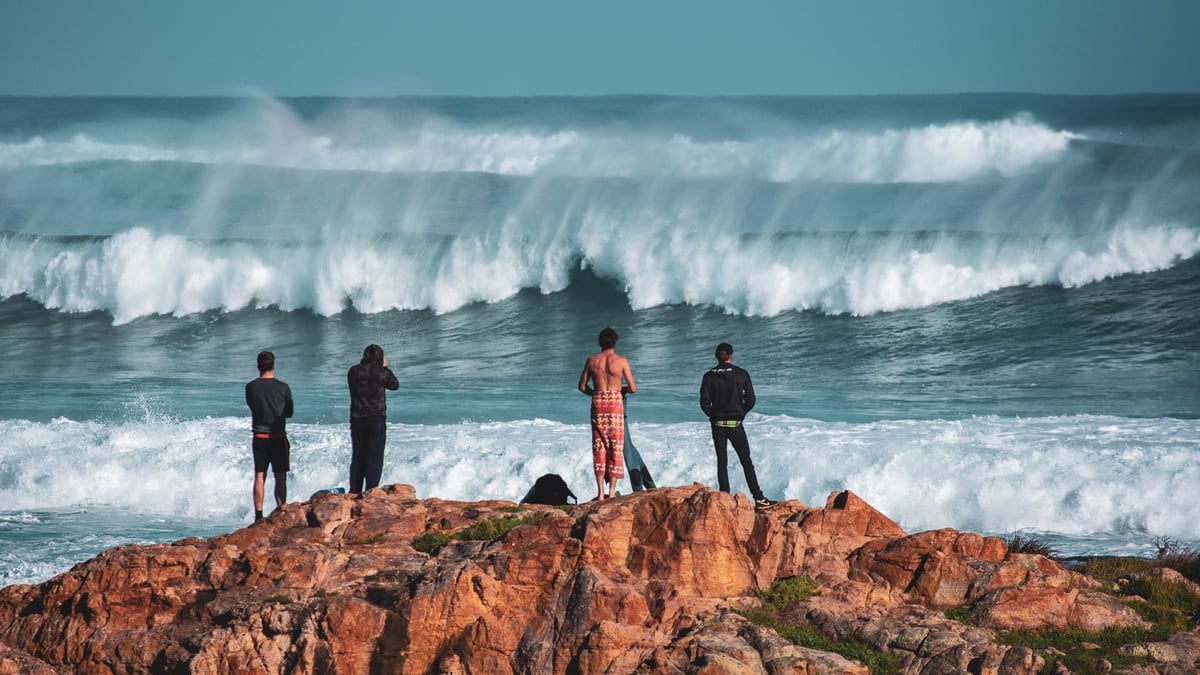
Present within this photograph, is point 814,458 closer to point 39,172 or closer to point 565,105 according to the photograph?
point 39,172

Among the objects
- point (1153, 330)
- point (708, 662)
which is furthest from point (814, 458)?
point (1153, 330)

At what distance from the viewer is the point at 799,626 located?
26.2 feet

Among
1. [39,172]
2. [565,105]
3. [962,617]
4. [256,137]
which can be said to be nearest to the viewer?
[962,617]

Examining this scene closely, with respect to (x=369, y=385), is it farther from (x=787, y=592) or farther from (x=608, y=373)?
(x=787, y=592)

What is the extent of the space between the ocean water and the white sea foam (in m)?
0.05

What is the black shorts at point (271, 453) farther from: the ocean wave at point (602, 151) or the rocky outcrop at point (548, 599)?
the ocean wave at point (602, 151)

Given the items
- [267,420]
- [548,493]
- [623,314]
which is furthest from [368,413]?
[623,314]

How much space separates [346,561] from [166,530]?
628 centimetres

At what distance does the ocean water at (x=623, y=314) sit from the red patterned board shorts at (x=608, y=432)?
533 cm

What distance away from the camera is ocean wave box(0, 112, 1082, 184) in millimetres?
41656

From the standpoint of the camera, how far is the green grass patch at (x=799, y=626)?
7.64 metres

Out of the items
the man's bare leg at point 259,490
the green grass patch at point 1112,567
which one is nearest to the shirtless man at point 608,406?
the man's bare leg at point 259,490

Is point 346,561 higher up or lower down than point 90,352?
lower down

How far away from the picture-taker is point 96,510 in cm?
1482
